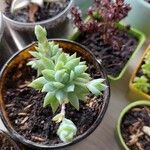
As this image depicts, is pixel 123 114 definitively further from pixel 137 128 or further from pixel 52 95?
pixel 52 95

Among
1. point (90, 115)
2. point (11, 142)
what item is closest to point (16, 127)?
point (11, 142)

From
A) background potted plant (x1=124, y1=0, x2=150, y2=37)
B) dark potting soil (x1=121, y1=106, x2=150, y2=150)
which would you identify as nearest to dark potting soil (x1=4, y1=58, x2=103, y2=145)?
dark potting soil (x1=121, y1=106, x2=150, y2=150)

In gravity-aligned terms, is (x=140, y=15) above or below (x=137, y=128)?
above

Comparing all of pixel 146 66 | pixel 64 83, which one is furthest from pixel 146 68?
pixel 64 83

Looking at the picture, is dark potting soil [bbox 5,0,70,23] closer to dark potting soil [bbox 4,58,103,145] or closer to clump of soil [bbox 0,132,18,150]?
dark potting soil [bbox 4,58,103,145]

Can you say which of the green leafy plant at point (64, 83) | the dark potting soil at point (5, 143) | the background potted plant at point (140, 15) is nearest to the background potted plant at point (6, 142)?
the dark potting soil at point (5, 143)

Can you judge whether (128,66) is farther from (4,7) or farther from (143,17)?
(4,7)

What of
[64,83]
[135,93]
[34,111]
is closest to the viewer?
[64,83]
